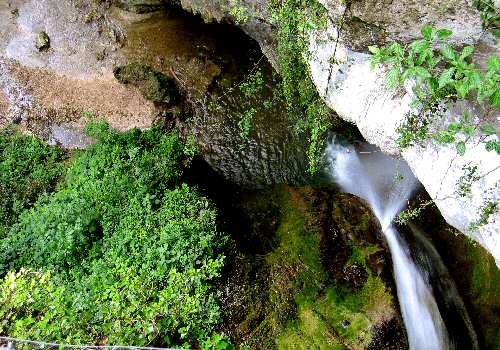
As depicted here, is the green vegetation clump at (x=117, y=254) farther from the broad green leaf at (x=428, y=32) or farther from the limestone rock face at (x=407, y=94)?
the broad green leaf at (x=428, y=32)

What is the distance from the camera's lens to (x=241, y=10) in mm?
6582

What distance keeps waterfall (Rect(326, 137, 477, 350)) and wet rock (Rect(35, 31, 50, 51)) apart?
25.9 feet

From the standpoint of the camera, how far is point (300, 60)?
7.15 m

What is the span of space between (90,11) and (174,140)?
5583 mm

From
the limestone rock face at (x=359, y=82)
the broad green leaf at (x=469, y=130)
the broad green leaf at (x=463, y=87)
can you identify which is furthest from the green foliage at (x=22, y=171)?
the broad green leaf at (x=463, y=87)

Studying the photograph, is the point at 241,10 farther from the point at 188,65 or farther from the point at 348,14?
the point at 188,65

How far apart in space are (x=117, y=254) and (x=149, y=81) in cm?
495

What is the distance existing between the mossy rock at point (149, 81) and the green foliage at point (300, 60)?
312cm

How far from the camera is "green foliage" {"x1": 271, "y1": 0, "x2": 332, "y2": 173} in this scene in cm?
584

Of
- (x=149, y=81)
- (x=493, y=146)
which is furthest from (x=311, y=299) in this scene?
(x=149, y=81)

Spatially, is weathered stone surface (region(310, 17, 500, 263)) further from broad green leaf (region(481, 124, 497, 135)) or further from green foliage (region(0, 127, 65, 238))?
green foliage (region(0, 127, 65, 238))

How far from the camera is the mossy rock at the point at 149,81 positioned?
33.5 ft

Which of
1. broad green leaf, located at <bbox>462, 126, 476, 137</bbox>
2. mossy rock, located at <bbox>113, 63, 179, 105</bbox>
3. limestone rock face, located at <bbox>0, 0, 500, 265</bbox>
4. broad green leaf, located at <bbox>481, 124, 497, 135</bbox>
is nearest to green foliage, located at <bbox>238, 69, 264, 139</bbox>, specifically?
limestone rock face, located at <bbox>0, 0, 500, 265</bbox>

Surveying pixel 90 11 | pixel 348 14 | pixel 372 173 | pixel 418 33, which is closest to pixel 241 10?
pixel 348 14
